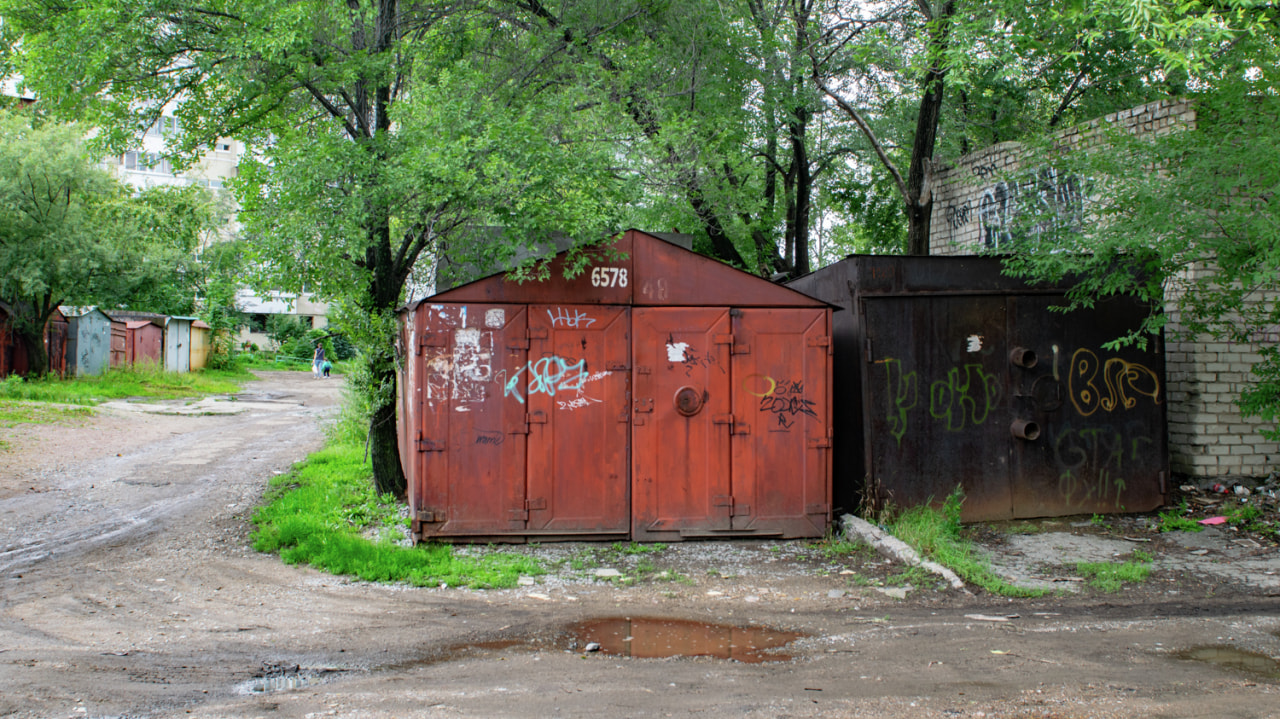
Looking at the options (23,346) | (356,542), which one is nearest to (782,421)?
(356,542)

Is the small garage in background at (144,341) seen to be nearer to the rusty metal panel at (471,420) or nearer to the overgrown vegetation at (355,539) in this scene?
the overgrown vegetation at (355,539)

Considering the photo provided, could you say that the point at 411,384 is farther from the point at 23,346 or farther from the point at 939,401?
the point at 23,346

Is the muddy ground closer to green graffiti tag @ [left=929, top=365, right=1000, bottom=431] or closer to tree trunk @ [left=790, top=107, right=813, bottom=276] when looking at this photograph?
green graffiti tag @ [left=929, top=365, right=1000, bottom=431]

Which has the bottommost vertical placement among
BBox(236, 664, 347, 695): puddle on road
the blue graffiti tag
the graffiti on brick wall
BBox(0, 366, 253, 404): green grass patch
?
BBox(236, 664, 347, 695): puddle on road

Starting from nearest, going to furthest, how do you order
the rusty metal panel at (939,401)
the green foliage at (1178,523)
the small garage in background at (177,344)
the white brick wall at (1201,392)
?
the green foliage at (1178,523)
the rusty metal panel at (939,401)
the white brick wall at (1201,392)
the small garage in background at (177,344)

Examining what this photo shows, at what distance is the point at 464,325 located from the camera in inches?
275

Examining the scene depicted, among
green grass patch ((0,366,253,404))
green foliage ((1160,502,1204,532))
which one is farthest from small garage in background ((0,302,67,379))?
green foliage ((1160,502,1204,532))

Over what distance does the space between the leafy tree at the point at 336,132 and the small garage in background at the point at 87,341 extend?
16157mm

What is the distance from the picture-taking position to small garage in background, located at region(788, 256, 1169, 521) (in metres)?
7.49

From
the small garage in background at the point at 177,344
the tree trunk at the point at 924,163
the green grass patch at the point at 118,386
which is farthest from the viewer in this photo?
the small garage in background at the point at 177,344

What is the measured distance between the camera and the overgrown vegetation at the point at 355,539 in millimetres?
6184

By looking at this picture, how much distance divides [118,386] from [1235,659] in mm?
22944

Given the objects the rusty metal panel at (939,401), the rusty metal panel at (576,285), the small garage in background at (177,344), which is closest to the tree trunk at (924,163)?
the rusty metal panel at (939,401)

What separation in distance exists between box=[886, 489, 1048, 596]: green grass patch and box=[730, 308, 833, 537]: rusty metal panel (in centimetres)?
74
